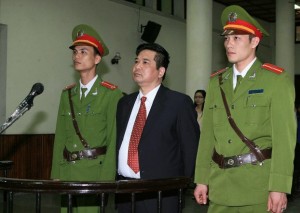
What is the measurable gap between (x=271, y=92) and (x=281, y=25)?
33.5 ft

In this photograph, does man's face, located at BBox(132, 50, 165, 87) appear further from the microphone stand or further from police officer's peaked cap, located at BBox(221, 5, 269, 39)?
the microphone stand

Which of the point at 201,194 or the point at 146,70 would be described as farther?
the point at 146,70

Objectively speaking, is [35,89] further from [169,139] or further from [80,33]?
[80,33]

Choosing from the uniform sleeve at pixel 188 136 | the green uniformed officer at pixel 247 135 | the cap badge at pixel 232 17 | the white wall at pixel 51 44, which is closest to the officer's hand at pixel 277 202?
the green uniformed officer at pixel 247 135

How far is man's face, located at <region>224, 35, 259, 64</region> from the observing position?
88.7 inches

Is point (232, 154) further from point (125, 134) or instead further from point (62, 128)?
point (62, 128)

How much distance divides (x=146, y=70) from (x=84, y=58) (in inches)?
22.4

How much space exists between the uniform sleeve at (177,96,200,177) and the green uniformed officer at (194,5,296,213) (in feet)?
0.54

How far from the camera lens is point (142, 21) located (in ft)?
31.7

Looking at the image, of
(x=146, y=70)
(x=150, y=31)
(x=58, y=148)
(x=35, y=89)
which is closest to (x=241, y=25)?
(x=146, y=70)

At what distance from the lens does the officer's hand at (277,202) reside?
6.68ft

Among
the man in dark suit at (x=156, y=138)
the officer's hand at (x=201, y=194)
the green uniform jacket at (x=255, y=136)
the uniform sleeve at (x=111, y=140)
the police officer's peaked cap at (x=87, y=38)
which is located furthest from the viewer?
the police officer's peaked cap at (x=87, y=38)

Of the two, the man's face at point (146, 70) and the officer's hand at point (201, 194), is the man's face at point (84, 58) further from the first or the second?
the officer's hand at point (201, 194)

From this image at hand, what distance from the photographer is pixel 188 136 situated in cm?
255
